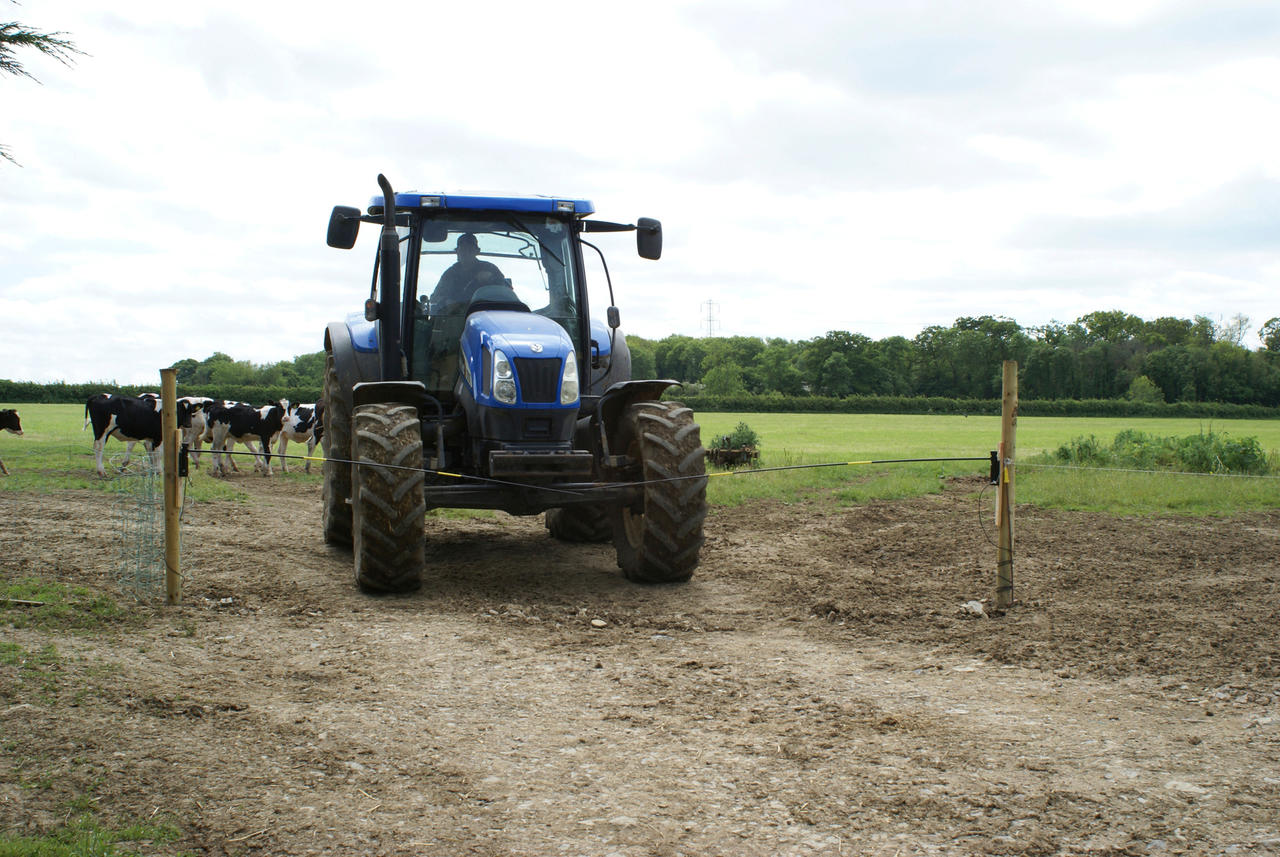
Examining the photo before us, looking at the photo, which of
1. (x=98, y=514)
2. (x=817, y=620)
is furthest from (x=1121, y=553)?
(x=98, y=514)

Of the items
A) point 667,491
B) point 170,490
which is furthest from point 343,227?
point 667,491

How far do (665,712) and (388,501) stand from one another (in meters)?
2.92

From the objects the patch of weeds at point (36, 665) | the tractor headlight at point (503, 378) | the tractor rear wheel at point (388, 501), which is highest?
the tractor headlight at point (503, 378)

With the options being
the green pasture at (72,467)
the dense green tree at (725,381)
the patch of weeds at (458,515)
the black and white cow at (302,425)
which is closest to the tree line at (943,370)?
the dense green tree at (725,381)

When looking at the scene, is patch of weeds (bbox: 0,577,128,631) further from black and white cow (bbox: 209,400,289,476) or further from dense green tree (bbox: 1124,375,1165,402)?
dense green tree (bbox: 1124,375,1165,402)

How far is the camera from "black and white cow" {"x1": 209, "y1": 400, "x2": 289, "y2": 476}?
1694 cm

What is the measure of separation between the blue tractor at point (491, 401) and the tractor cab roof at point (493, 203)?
16 millimetres

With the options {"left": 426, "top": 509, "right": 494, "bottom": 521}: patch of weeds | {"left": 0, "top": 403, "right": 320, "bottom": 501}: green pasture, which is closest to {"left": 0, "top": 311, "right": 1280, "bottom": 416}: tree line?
{"left": 0, "top": 403, "right": 320, "bottom": 501}: green pasture

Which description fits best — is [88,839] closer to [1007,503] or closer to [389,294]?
[389,294]

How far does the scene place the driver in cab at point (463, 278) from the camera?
330 inches

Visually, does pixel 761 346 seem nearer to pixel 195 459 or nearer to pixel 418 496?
pixel 195 459

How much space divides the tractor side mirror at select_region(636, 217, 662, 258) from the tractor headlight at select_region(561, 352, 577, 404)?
4.12ft

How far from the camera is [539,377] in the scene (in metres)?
7.41

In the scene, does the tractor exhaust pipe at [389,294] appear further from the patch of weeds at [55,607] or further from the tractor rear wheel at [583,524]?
the patch of weeds at [55,607]
